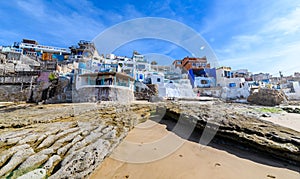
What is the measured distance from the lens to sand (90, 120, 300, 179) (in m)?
2.39

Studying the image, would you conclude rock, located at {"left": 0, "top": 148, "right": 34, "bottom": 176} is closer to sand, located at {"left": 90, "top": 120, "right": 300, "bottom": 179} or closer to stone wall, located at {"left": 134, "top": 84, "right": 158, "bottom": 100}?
sand, located at {"left": 90, "top": 120, "right": 300, "bottom": 179}

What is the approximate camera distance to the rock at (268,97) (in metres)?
14.9

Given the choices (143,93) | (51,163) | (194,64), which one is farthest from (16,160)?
(194,64)

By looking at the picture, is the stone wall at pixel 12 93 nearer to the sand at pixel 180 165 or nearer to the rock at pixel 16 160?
the rock at pixel 16 160

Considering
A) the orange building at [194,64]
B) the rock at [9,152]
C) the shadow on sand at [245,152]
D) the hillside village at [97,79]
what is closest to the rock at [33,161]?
the rock at [9,152]

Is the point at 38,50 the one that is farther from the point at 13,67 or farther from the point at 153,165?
the point at 153,165

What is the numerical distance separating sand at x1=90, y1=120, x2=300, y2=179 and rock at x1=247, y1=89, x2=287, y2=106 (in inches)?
685

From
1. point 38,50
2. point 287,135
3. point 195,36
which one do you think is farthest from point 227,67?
point 38,50

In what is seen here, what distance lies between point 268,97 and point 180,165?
63.7 feet

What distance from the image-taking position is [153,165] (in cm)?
275

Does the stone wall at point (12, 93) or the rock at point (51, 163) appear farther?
the stone wall at point (12, 93)

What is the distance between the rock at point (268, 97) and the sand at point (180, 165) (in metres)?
→ 17.4

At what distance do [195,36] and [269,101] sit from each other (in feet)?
47.2

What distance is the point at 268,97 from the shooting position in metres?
15.5
